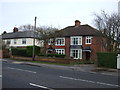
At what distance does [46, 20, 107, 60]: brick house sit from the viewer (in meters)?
37.2

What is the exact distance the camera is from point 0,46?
42688 mm

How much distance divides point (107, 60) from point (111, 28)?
643 cm

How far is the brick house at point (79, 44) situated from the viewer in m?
37.2

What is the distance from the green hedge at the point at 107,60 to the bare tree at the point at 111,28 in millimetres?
4771

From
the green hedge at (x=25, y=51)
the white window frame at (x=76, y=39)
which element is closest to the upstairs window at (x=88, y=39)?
the white window frame at (x=76, y=39)

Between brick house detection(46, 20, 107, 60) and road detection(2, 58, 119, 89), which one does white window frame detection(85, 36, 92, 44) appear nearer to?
brick house detection(46, 20, 107, 60)

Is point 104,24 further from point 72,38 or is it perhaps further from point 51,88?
point 51,88

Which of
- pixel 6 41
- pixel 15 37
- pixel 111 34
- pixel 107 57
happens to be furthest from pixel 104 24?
pixel 6 41

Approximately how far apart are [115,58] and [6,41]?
38.7 m

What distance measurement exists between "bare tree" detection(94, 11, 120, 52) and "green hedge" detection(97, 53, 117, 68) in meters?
4.77

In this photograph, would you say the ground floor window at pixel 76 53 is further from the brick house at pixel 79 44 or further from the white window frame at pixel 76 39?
the white window frame at pixel 76 39

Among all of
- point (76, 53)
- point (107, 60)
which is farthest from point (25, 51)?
point (107, 60)

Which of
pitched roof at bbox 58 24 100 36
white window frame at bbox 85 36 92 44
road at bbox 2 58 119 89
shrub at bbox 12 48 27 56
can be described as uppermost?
pitched roof at bbox 58 24 100 36

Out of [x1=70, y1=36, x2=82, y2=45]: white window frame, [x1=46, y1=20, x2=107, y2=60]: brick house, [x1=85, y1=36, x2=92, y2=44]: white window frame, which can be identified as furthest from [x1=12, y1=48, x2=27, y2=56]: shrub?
[x1=85, y1=36, x2=92, y2=44]: white window frame
